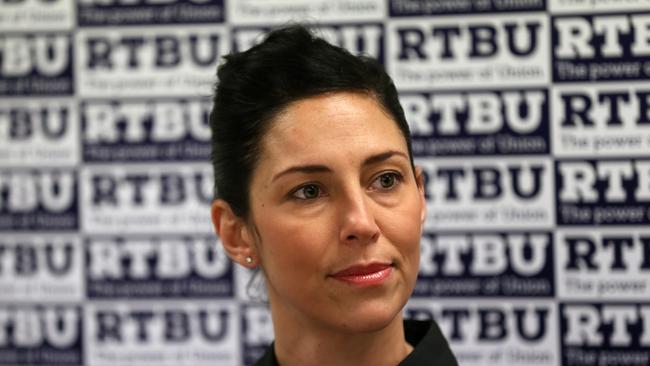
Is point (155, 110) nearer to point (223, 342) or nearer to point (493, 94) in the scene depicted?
point (223, 342)

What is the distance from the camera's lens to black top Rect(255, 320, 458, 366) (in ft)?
3.33

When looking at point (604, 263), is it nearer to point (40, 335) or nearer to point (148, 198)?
point (148, 198)

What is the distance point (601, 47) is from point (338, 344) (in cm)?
108

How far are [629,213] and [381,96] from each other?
→ 3.13 feet

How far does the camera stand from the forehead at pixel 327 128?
3.05ft

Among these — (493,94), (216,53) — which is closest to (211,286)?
(216,53)

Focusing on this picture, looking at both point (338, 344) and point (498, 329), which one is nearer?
point (338, 344)

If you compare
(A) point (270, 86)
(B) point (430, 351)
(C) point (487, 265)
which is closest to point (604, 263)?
(C) point (487, 265)

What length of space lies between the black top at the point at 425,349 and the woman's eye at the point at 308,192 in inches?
10.2

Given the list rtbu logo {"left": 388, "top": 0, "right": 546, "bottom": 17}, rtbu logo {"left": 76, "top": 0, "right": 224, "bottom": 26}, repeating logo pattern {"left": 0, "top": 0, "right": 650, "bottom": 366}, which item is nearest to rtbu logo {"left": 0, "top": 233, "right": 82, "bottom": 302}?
repeating logo pattern {"left": 0, "top": 0, "right": 650, "bottom": 366}

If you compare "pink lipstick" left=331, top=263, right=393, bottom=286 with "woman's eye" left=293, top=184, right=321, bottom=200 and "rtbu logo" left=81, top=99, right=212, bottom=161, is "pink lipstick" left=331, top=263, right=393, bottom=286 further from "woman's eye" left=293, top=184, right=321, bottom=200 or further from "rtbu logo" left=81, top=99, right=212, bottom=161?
"rtbu logo" left=81, top=99, right=212, bottom=161

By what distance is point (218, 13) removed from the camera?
73.2 inches

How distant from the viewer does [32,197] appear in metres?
1.91

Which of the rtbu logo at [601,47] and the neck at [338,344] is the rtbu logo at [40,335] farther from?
the rtbu logo at [601,47]
